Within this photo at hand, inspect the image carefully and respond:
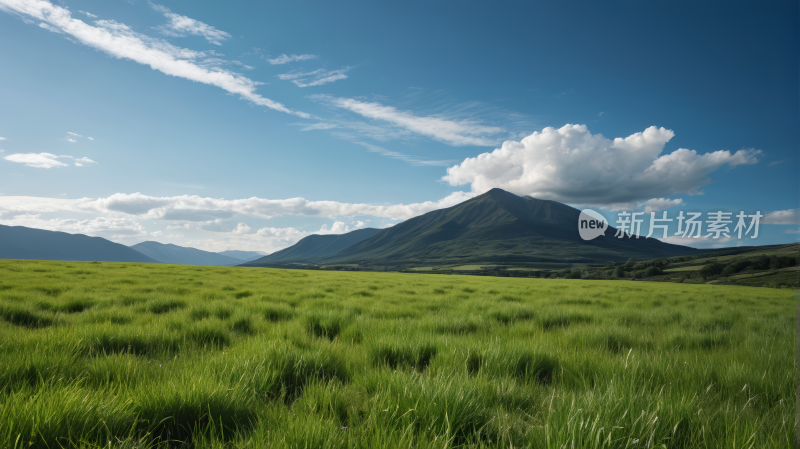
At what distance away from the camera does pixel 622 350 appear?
429 cm

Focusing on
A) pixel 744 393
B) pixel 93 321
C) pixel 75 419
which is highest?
pixel 75 419

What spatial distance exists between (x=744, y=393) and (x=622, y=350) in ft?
4.99

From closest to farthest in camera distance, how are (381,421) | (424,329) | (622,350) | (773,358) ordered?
(381,421) < (773,358) < (622,350) < (424,329)

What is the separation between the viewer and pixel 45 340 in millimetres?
3541

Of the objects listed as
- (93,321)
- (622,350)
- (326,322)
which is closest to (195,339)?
(326,322)

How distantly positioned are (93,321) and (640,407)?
7.62 meters

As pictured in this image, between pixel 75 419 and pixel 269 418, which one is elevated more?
pixel 75 419

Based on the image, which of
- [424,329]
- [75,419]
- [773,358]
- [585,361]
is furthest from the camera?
[424,329]

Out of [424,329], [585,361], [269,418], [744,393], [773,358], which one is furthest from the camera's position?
[424,329]

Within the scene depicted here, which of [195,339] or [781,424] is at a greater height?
[781,424]

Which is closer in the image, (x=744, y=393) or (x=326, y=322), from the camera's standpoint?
(x=744, y=393)

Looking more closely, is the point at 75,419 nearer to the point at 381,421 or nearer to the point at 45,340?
the point at 381,421

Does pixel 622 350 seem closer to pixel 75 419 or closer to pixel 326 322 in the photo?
pixel 326 322

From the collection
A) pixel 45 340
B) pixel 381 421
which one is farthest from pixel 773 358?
pixel 45 340
